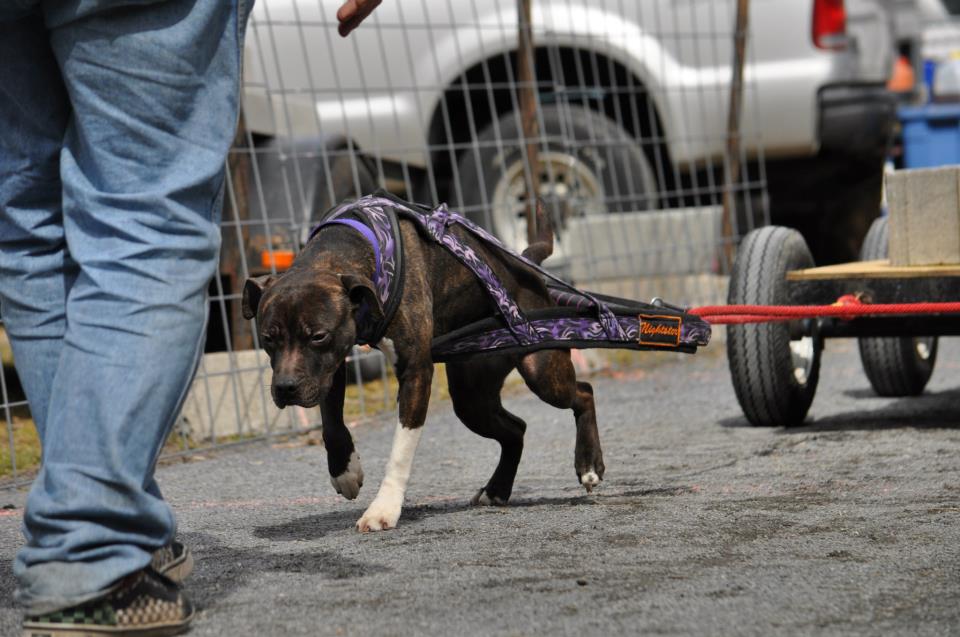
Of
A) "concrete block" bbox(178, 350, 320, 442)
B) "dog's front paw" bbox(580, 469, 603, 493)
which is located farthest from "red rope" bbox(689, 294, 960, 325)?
"concrete block" bbox(178, 350, 320, 442)

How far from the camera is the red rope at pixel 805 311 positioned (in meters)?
4.72

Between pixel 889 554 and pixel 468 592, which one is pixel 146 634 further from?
pixel 889 554

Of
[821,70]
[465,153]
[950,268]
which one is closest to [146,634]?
[950,268]

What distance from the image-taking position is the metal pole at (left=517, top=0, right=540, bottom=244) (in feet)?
24.6

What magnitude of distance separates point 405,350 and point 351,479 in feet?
1.19

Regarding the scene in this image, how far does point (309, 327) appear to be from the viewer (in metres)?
3.55

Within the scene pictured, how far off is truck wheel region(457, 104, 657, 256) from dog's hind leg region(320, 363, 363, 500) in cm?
406

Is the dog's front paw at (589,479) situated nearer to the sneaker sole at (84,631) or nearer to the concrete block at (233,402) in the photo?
the sneaker sole at (84,631)

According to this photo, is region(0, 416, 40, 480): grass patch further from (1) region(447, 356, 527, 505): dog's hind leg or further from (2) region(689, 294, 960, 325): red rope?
(2) region(689, 294, 960, 325): red rope

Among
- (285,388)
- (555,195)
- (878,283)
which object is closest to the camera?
(285,388)

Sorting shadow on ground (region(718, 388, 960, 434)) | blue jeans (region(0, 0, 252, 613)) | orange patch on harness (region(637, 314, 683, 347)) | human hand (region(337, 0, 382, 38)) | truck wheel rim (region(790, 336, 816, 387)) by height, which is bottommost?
shadow on ground (region(718, 388, 960, 434))

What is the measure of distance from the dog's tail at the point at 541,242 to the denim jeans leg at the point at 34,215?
6.34ft

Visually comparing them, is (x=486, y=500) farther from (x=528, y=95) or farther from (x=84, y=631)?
(x=528, y=95)

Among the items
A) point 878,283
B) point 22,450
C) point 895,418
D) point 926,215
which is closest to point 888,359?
point 895,418
